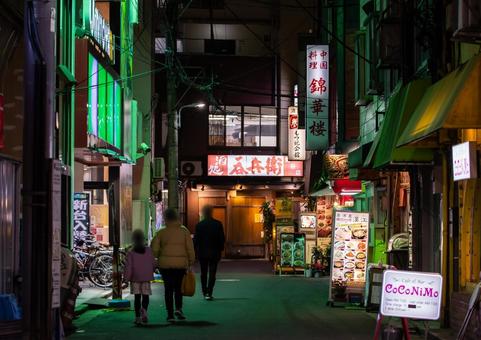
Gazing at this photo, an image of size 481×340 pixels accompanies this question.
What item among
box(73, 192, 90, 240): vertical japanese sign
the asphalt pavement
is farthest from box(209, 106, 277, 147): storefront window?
the asphalt pavement

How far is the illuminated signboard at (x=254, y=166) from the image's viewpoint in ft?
124

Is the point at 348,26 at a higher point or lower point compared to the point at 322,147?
higher

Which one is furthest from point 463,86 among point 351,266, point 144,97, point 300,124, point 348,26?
point 300,124

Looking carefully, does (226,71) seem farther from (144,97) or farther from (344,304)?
(344,304)

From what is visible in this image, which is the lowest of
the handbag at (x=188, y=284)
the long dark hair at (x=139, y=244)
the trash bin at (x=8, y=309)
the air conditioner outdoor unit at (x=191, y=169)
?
the handbag at (x=188, y=284)

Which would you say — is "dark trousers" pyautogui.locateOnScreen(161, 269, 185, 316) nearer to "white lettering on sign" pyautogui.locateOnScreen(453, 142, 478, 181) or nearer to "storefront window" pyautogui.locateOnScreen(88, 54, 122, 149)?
"storefront window" pyautogui.locateOnScreen(88, 54, 122, 149)

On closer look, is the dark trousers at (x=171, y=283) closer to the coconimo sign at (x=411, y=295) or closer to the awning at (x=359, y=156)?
the awning at (x=359, y=156)

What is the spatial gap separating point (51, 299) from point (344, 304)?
36.4ft

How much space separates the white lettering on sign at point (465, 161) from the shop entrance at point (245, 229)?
29.6 metres

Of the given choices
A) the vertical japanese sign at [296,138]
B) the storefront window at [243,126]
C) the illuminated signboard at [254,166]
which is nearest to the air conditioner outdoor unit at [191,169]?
the illuminated signboard at [254,166]

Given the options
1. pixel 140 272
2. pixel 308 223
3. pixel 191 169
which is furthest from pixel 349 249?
pixel 191 169

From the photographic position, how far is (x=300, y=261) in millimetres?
27609

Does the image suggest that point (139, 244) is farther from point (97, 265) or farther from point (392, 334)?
point (97, 265)

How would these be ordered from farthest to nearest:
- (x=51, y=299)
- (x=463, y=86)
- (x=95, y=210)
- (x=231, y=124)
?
(x=231, y=124) < (x=95, y=210) < (x=463, y=86) < (x=51, y=299)
